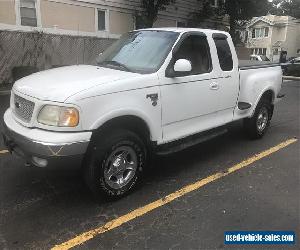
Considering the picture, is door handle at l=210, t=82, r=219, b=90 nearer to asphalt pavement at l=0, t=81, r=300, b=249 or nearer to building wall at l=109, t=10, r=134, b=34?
asphalt pavement at l=0, t=81, r=300, b=249

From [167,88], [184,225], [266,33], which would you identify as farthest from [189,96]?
[266,33]

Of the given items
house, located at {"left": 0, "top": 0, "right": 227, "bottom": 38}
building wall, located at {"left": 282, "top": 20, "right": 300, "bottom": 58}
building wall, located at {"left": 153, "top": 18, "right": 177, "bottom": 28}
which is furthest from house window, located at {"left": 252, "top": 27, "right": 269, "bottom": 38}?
building wall, located at {"left": 153, "top": 18, "right": 177, "bottom": 28}

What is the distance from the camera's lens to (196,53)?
17.4 ft

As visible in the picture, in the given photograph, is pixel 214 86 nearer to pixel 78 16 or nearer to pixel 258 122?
pixel 258 122

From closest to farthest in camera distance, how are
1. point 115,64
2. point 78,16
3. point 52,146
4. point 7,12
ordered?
point 52,146 < point 115,64 < point 7,12 < point 78,16

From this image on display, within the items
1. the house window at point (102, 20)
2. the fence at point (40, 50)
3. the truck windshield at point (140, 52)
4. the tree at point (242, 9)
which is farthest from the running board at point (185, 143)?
the tree at point (242, 9)

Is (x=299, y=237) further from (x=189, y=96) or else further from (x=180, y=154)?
(x=180, y=154)

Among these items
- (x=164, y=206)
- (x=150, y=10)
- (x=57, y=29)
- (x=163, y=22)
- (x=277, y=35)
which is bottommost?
(x=164, y=206)

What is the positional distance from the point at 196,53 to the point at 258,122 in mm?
2333

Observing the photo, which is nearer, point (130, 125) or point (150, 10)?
point (130, 125)

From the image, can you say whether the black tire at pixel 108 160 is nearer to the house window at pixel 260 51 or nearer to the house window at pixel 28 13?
the house window at pixel 28 13

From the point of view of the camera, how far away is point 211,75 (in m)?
5.38

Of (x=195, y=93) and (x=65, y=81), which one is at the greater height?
(x=65, y=81)

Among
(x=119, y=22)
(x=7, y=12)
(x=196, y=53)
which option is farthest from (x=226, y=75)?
(x=119, y=22)
